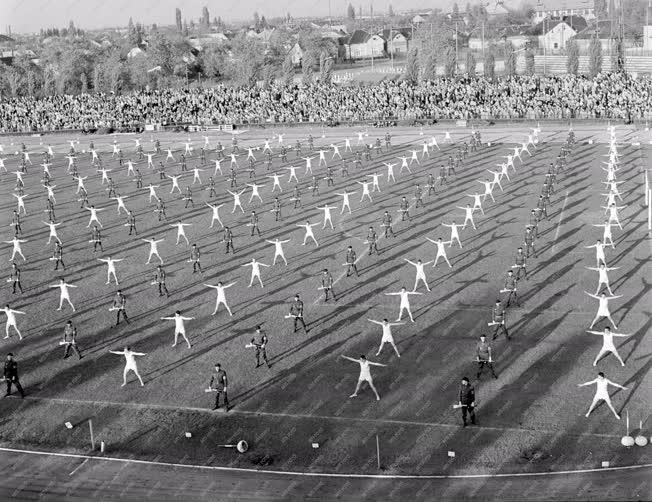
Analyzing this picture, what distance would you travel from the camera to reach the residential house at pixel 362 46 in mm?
163000

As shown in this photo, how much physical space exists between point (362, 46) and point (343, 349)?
14643 centimetres

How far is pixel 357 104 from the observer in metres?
79.7

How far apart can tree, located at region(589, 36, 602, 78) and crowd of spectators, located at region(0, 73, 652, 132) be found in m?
5.76

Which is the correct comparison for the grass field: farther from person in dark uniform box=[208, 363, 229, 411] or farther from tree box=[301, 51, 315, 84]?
tree box=[301, 51, 315, 84]

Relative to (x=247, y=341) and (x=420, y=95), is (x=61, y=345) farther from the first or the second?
(x=420, y=95)

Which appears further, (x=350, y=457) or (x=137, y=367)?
(x=137, y=367)

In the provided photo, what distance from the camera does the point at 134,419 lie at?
848 inches

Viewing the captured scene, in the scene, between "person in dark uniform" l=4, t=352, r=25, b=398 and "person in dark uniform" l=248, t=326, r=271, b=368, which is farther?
"person in dark uniform" l=248, t=326, r=271, b=368

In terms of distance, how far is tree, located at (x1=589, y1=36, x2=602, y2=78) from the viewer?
8444 cm

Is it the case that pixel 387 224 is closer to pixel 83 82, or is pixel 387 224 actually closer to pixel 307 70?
pixel 307 70

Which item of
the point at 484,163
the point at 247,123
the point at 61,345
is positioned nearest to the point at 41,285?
the point at 61,345

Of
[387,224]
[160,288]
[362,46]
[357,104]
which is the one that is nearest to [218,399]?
[160,288]

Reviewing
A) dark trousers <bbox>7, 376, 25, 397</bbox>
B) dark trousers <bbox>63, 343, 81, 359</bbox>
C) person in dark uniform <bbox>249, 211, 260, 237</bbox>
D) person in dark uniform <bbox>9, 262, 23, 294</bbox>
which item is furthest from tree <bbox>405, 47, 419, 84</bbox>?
dark trousers <bbox>7, 376, 25, 397</bbox>

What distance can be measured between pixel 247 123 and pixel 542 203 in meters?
45.2
